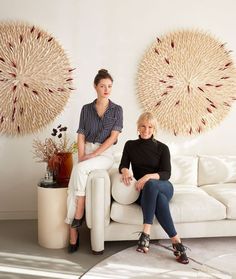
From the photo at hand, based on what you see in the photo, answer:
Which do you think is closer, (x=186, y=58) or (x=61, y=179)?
(x=61, y=179)

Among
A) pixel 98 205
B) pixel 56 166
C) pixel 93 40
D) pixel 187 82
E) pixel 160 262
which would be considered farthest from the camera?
pixel 187 82

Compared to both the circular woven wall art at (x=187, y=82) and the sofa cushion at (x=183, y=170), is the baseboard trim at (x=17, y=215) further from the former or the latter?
the circular woven wall art at (x=187, y=82)

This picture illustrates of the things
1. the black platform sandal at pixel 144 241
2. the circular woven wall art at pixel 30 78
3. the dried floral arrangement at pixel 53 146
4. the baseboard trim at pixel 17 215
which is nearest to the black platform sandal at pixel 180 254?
the black platform sandal at pixel 144 241

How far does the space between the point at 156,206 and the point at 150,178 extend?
0.22 m

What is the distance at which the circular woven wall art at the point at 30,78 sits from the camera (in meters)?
3.60

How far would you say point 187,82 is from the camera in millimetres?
3859

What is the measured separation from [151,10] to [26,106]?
5.00ft

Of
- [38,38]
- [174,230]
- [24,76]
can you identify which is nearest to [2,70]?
[24,76]

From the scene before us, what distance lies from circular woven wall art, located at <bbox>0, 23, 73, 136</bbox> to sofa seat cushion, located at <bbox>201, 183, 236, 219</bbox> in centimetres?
159

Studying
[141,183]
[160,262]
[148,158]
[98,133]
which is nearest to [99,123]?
[98,133]

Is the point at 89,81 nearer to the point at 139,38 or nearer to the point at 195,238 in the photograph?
the point at 139,38

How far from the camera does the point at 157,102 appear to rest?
12.6ft

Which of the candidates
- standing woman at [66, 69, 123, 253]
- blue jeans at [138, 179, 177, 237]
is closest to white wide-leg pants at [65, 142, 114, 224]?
standing woman at [66, 69, 123, 253]

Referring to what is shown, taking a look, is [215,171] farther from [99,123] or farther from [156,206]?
[99,123]
